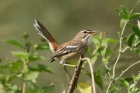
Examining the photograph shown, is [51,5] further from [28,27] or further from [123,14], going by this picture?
[123,14]

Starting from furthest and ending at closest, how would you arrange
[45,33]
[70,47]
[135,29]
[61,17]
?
[61,17]
[45,33]
[70,47]
[135,29]

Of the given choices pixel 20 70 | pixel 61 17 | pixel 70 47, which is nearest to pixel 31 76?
pixel 20 70

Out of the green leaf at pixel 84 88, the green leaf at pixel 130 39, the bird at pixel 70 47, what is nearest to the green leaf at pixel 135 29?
the green leaf at pixel 130 39

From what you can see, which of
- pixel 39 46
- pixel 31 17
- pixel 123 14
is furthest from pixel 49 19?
pixel 123 14

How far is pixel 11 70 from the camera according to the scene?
3400 mm

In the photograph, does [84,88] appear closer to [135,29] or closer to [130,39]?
[130,39]

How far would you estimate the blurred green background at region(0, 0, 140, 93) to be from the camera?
6930 millimetres

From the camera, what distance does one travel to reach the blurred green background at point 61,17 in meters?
6.93

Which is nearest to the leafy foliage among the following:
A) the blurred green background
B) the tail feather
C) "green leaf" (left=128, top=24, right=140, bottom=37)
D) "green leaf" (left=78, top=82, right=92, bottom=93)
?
"green leaf" (left=78, top=82, right=92, bottom=93)

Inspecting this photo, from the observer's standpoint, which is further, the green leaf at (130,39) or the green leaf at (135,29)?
the green leaf at (130,39)

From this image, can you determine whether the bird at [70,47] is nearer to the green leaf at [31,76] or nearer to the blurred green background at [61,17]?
the green leaf at [31,76]

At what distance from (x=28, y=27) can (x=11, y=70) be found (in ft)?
12.4

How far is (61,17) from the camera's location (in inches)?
287

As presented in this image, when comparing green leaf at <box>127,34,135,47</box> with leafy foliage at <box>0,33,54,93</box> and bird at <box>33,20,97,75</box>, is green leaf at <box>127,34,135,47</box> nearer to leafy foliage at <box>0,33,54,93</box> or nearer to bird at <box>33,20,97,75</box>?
leafy foliage at <box>0,33,54,93</box>
